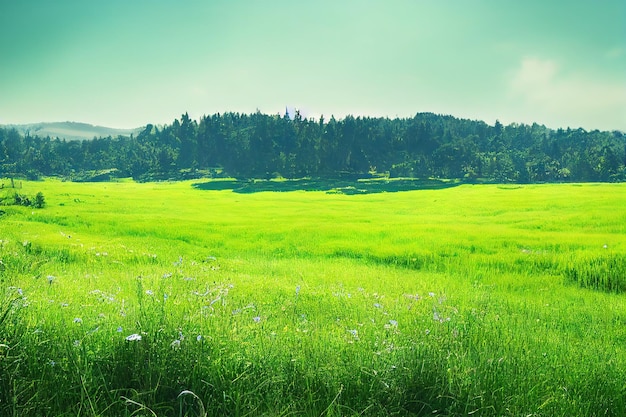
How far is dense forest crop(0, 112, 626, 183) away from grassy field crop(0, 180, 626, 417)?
492 inches

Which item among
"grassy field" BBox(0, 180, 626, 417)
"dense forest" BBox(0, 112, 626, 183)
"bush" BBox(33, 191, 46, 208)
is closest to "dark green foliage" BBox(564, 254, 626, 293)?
"grassy field" BBox(0, 180, 626, 417)

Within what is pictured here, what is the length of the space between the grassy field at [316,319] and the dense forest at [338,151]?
492 inches

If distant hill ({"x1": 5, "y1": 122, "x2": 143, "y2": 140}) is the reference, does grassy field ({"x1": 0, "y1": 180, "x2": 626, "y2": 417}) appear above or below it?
below

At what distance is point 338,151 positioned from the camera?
51.5m

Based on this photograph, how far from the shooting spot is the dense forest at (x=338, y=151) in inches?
1071

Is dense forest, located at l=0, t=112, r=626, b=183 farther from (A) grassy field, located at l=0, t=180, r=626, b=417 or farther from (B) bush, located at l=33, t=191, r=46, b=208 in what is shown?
(A) grassy field, located at l=0, t=180, r=626, b=417

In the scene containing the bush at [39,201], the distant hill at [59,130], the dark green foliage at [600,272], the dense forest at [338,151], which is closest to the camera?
the dark green foliage at [600,272]

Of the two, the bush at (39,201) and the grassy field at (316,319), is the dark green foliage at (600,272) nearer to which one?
the grassy field at (316,319)

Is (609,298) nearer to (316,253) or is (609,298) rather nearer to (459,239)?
(459,239)

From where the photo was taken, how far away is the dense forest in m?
27.2

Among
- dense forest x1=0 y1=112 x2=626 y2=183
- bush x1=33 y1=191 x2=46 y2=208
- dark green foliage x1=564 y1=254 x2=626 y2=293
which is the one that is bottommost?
dark green foliage x1=564 y1=254 x2=626 y2=293

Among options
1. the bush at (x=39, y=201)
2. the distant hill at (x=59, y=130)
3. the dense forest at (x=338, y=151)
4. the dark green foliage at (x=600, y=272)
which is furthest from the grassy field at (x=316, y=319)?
the dense forest at (x=338, y=151)

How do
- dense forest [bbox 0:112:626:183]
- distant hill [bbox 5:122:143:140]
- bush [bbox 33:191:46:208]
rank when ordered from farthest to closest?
dense forest [bbox 0:112:626:183]
distant hill [bbox 5:122:143:140]
bush [bbox 33:191:46:208]

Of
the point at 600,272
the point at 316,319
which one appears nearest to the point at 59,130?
the point at 316,319
